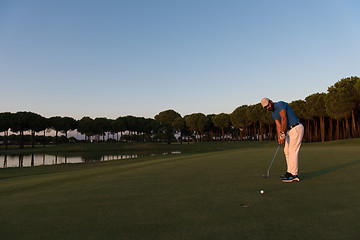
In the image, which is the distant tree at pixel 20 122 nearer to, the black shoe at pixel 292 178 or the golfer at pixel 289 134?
the golfer at pixel 289 134

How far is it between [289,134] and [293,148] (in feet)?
1.56

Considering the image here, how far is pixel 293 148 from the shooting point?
7.06 meters

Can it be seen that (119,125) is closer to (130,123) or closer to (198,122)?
(130,123)

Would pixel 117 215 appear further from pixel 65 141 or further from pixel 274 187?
pixel 65 141

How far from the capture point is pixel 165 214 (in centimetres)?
412

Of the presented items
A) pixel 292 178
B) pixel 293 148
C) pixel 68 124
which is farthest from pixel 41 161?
pixel 68 124

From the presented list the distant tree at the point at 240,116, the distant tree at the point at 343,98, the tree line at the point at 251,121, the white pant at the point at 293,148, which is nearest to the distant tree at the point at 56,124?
the tree line at the point at 251,121

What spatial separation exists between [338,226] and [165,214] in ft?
9.10

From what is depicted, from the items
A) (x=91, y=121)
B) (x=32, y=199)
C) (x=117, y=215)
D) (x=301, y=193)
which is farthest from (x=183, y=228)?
(x=91, y=121)

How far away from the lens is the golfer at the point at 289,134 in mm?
6961

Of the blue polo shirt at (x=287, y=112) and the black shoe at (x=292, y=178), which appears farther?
the blue polo shirt at (x=287, y=112)

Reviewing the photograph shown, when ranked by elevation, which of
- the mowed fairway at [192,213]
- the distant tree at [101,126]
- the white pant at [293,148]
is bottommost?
the mowed fairway at [192,213]

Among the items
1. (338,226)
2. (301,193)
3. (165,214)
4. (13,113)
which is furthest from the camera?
(13,113)

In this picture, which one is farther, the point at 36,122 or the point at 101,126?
the point at 101,126
